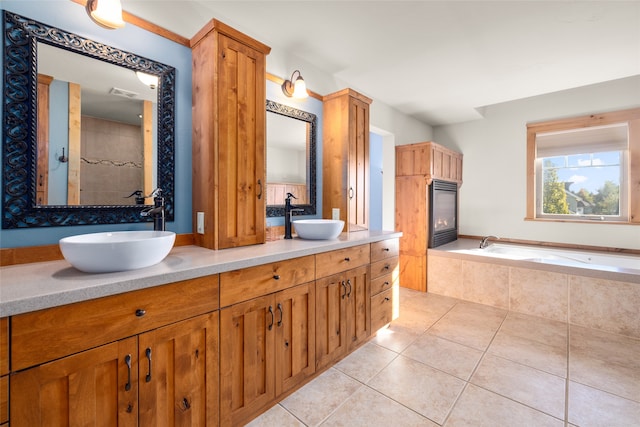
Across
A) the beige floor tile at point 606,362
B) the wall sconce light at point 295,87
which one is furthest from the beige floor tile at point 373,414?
the wall sconce light at point 295,87

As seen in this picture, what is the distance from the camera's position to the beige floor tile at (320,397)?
154cm

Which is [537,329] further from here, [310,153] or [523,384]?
[310,153]

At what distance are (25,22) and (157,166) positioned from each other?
78 centimetres

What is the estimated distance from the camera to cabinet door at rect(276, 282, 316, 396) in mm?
1563

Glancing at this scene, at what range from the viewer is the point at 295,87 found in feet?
7.53

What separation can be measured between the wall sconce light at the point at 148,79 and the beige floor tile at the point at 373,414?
83.5 inches

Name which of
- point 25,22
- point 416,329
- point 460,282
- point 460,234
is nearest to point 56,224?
point 25,22

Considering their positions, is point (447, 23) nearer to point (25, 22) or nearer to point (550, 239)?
point (25, 22)

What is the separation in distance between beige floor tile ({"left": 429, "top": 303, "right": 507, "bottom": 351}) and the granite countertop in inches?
69.9

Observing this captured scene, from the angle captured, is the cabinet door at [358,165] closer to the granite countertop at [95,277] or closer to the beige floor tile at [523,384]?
the granite countertop at [95,277]

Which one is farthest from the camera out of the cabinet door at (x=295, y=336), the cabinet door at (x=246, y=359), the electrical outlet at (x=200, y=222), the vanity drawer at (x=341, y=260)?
the vanity drawer at (x=341, y=260)

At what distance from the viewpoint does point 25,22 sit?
123cm

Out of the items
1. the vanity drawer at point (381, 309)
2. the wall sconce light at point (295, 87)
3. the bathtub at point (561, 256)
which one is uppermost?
the wall sconce light at point (295, 87)

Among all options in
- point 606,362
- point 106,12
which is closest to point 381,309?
point 606,362
